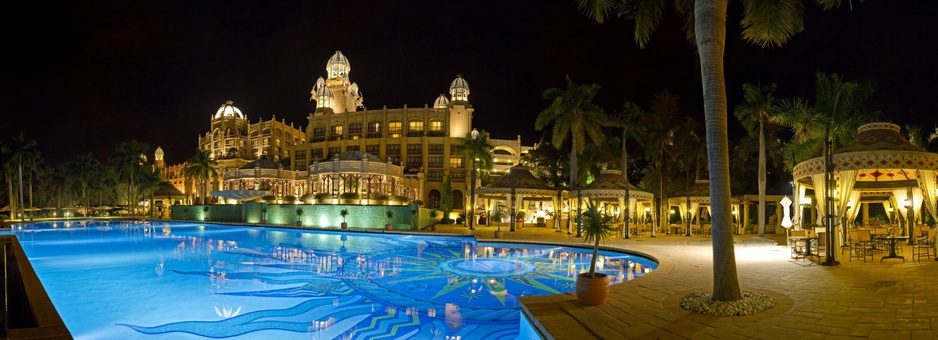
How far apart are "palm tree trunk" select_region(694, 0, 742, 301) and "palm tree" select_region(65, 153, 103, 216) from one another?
75.6 meters

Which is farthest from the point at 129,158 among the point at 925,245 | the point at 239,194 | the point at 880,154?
the point at 925,245

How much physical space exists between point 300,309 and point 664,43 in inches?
1779

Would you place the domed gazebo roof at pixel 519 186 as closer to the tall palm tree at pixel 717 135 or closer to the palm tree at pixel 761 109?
the palm tree at pixel 761 109

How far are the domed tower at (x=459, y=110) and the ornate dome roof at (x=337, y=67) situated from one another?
19070 millimetres

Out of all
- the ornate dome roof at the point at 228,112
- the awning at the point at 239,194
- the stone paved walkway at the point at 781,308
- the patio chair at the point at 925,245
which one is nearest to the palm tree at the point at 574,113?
the patio chair at the point at 925,245

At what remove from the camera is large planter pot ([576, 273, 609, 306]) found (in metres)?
7.53

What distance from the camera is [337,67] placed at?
82.1m

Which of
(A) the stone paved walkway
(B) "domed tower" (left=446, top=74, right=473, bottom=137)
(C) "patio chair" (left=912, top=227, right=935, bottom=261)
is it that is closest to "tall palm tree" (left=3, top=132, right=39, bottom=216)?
(B) "domed tower" (left=446, top=74, right=473, bottom=137)

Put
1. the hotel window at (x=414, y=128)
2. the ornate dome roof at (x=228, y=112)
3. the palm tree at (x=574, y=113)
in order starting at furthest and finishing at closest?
the ornate dome roof at (x=228, y=112), the hotel window at (x=414, y=128), the palm tree at (x=574, y=113)

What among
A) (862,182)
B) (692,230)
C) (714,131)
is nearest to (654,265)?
(714,131)

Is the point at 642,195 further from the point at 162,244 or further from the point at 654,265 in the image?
the point at 162,244

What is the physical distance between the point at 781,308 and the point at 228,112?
3522 inches

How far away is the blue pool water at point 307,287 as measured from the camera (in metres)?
9.00

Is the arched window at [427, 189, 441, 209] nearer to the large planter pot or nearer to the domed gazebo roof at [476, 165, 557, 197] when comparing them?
the domed gazebo roof at [476, 165, 557, 197]
